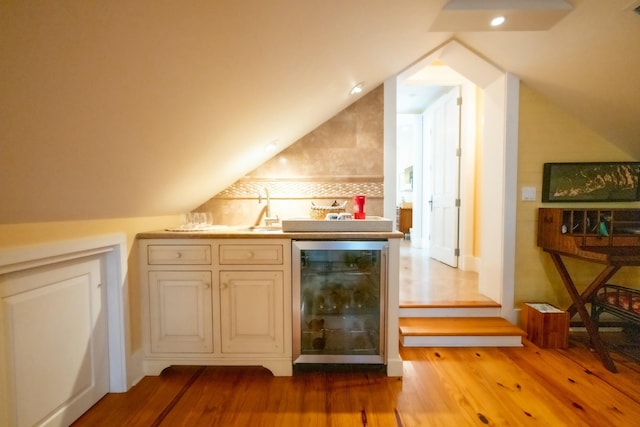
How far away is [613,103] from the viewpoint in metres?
1.97

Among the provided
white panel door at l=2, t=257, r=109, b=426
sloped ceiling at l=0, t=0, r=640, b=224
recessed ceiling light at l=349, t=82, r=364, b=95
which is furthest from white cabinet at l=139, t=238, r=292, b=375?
recessed ceiling light at l=349, t=82, r=364, b=95

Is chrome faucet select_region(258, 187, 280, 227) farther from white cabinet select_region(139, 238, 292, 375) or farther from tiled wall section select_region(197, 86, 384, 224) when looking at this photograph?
white cabinet select_region(139, 238, 292, 375)

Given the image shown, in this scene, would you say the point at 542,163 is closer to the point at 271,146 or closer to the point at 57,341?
the point at 271,146

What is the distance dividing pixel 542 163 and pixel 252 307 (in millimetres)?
2643

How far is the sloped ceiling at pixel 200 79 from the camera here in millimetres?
769

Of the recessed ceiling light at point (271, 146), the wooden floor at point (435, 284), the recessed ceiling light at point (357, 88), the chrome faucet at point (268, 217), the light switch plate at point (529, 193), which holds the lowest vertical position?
the wooden floor at point (435, 284)

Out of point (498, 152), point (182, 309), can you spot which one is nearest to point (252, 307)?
point (182, 309)

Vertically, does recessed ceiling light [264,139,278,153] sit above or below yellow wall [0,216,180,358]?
above

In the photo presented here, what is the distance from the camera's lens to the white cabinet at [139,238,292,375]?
1713 millimetres

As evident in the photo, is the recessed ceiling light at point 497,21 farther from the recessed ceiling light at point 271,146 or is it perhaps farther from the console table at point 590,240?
the recessed ceiling light at point 271,146

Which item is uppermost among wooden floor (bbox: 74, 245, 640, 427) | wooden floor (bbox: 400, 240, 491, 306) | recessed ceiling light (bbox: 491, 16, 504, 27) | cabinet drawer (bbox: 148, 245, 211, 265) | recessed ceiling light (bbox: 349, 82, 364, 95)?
recessed ceiling light (bbox: 491, 16, 504, 27)

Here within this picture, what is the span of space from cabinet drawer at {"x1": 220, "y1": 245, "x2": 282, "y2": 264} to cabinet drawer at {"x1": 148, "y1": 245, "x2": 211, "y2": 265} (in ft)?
0.38

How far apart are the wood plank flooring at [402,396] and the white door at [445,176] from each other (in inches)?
74.9

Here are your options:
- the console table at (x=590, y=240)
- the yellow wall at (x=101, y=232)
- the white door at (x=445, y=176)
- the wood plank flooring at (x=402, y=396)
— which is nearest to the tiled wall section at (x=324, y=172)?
the yellow wall at (x=101, y=232)
